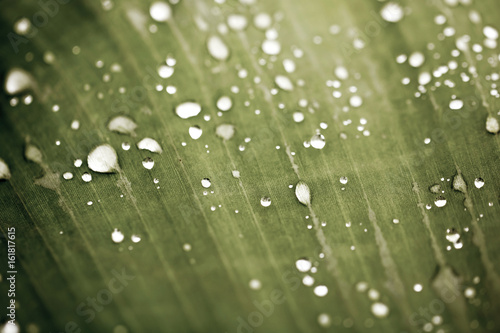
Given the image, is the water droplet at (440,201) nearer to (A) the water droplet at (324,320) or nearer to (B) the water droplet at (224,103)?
(A) the water droplet at (324,320)

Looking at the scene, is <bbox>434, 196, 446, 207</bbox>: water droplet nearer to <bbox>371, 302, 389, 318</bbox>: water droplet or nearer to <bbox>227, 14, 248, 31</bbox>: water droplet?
<bbox>371, 302, 389, 318</bbox>: water droplet

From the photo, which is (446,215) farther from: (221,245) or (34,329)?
(34,329)

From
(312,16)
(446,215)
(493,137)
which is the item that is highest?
(312,16)

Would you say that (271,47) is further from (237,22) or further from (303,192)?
(303,192)

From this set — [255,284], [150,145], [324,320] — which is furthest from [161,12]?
[324,320]

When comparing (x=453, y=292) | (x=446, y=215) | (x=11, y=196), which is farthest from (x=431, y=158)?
(x=11, y=196)

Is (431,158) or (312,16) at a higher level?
(312,16)
